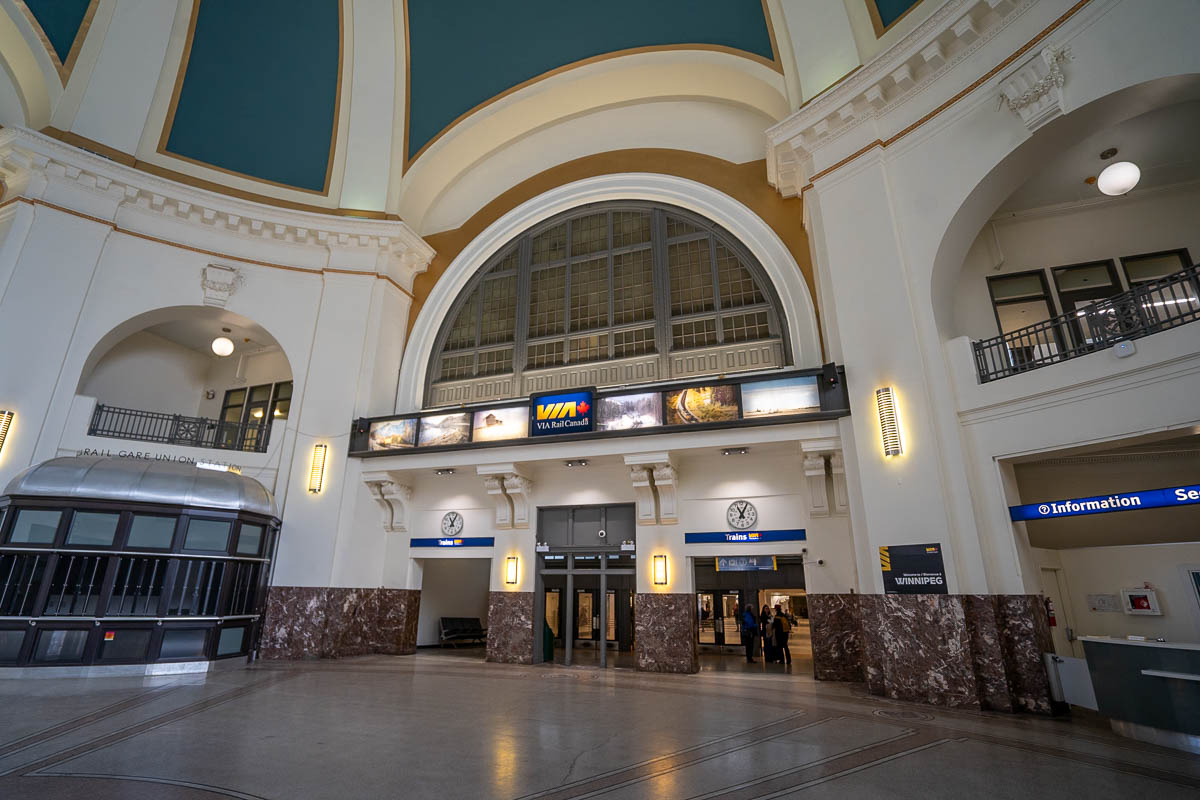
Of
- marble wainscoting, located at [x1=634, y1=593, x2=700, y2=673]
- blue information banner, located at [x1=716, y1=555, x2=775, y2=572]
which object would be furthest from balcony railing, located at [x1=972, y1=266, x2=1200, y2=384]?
marble wainscoting, located at [x1=634, y1=593, x2=700, y2=673]

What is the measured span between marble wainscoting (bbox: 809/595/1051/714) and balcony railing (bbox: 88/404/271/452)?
1374cm

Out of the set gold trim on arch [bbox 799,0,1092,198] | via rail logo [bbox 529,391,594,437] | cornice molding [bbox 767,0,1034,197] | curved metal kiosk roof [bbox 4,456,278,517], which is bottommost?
curved metal kiosk roof [bbox 4,456,278,517]

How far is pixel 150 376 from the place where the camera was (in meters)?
15.6

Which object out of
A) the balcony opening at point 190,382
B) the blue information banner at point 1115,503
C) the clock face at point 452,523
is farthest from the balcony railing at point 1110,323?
the balcony opening at point 190,382

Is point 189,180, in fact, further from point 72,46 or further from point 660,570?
point 660,570

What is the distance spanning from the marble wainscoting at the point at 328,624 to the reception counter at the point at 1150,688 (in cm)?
1277

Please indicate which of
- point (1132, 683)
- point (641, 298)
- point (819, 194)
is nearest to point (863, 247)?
point (819, 194)

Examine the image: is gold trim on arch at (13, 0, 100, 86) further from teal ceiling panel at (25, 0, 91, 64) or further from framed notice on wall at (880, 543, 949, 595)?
framed notice on wall at (880, 543, 949, 595)

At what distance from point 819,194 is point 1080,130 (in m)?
3.73

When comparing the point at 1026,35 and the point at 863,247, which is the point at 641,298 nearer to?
the point at 863,247

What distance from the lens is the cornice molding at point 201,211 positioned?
12375 millimetres

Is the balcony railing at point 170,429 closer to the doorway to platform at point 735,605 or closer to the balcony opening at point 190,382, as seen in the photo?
the balcony opening at point 190,382

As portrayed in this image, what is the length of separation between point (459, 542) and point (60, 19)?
14.7 meters

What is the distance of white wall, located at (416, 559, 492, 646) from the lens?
50.8 feet
